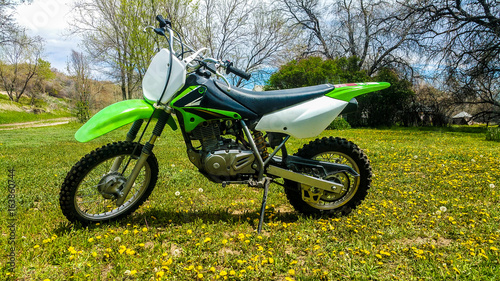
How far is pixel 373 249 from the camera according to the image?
240cm

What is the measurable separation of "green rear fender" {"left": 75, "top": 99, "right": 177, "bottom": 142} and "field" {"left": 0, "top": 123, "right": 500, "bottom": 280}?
0.81 m

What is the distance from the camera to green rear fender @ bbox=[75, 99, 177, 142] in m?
2.39

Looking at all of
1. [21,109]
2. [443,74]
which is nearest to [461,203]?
[443,74]

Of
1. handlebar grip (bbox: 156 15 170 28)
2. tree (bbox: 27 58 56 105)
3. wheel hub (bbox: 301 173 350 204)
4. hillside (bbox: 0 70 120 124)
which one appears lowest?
wheel hub (bbox: 301 173 350 204)

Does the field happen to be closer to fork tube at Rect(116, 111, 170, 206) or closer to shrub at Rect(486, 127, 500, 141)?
fork tube at Rect(116, 111, 170, 206)

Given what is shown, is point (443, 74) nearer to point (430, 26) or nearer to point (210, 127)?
point (430, 26)

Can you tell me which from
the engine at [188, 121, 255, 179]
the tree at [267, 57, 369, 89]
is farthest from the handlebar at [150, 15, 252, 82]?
the tree at [267, 57, 369, 89]

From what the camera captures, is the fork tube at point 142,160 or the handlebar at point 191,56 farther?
the fork tube at point 142,160

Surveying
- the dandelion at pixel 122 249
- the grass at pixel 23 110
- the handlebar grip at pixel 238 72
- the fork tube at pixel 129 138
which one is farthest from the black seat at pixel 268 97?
the grass at pixel 23 110

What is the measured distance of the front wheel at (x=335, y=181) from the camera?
9.67ft

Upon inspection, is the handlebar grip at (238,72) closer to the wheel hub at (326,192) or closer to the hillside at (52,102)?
the wheel hub at (326,192)

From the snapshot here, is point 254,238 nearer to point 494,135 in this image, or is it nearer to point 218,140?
point 218,140

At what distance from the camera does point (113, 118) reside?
244 centimetres

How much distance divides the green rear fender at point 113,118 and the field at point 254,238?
814 millimetres
